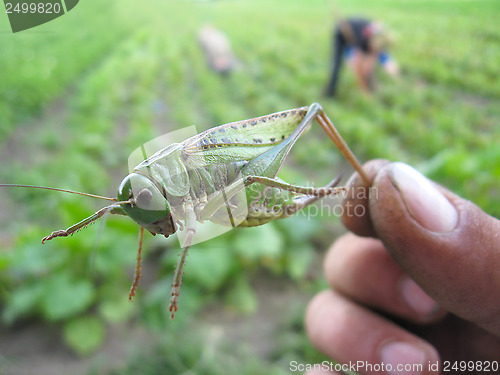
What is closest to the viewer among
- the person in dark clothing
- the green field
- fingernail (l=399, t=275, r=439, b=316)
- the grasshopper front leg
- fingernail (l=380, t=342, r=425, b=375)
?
the grasshopper front leg

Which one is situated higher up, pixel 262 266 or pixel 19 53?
pixel 19 53

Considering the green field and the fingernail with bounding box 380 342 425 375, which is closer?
the fingernail with bounding box 380 342 425 375

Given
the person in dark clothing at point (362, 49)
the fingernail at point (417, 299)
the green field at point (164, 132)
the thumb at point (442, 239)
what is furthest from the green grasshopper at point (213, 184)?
the person in dark clothing at point (362, 49)

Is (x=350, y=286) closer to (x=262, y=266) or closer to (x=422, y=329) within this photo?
(x=422, y=329)

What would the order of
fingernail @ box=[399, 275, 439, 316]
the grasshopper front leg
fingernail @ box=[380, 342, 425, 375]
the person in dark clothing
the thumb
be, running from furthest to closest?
1. the person in dark clothing
2. fingernail @ box=[399, 275, 439, 316]
3. fingernail @ box=[380, 342, 425, 375]
4. the thumb
5. the grasshopper front leg

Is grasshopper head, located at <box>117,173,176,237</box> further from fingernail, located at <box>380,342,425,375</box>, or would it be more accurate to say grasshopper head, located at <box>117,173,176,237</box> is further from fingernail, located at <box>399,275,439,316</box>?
fingernail, located at <box>399,275,439,316</box>

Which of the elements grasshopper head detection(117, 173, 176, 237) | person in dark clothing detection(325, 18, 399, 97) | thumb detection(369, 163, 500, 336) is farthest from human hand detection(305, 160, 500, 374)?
person in dark clothing detection(325, 18, 399, 97)

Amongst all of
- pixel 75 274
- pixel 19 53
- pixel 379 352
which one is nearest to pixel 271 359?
pixel 379 352

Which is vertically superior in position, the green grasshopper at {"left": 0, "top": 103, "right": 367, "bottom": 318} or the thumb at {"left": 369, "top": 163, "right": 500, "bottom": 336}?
the green grasshopper at {"left": 0, "top": 103, "right": 367, "bottom": 318}
